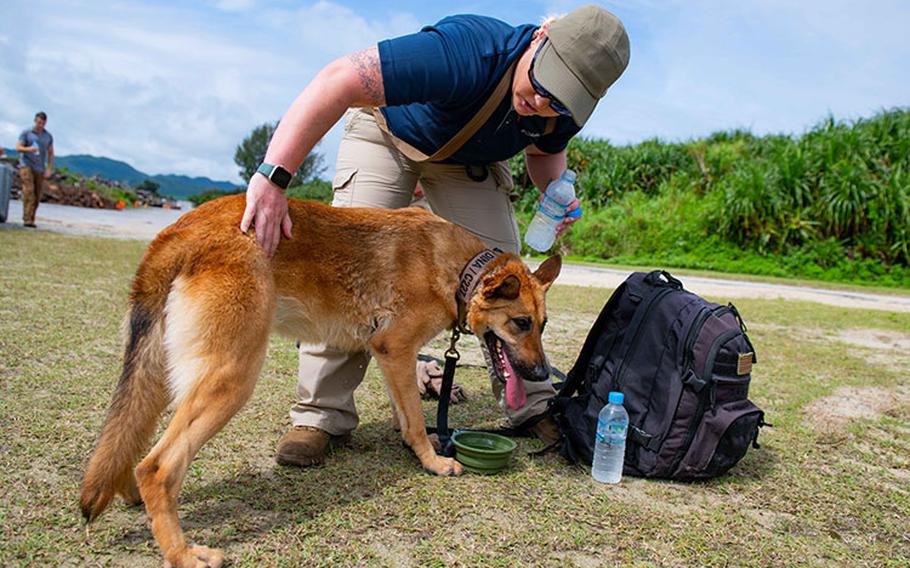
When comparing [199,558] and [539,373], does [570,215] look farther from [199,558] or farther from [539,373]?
[199,558]

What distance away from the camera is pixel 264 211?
9.14ft

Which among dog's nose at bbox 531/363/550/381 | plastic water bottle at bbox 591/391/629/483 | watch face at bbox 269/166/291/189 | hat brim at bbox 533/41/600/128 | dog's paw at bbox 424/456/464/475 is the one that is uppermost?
hat brim at bbox 533/41/600/128

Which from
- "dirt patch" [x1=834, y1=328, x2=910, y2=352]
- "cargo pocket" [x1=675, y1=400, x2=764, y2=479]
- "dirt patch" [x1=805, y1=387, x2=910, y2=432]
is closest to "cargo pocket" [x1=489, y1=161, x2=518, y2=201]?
"cargo pocket" [x1=675, y1=400, x2=764, y2=479]

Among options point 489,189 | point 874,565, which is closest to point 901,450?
point 874,565

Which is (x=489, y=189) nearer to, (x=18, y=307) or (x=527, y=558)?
(x=527, y=558)

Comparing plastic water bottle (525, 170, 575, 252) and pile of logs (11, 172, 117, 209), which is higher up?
plastic water bottle (525, 170, 575, 252)

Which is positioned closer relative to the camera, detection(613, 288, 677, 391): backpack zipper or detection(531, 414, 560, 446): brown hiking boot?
detection(613, 288, 677, 391): backpack zipper

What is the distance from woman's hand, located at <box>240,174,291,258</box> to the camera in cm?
276

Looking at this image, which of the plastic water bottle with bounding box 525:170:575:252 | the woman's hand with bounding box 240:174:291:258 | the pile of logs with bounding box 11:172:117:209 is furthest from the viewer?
the pile of logs with bounding box 11:172:117:209

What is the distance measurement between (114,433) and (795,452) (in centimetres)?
364

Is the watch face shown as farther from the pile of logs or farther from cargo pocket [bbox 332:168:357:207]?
the pile of logs

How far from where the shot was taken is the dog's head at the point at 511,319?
3.44 m

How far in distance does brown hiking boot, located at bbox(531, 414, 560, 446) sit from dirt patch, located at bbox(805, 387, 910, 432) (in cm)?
185

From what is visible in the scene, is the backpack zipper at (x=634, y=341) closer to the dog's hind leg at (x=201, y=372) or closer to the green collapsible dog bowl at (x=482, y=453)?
the green collapsible dog bowl at (x=482, y=453)
